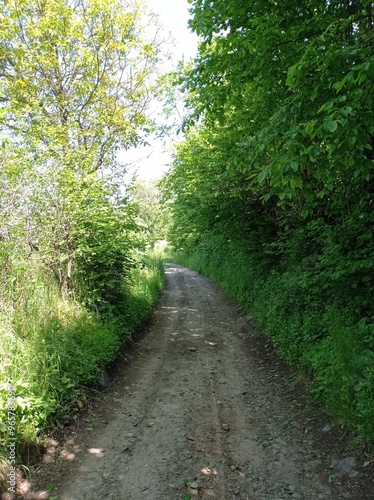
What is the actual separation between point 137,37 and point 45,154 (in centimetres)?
493

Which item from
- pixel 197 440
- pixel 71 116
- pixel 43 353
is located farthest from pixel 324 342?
pixel 71 116

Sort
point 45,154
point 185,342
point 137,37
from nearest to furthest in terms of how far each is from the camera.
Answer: point 45,154 < point 185,342 < point 137,37

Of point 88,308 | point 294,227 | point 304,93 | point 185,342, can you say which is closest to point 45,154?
point 88,308

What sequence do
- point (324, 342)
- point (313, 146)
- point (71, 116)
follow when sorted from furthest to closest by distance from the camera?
point (71, 116), point (324, 342), point (313, 146)

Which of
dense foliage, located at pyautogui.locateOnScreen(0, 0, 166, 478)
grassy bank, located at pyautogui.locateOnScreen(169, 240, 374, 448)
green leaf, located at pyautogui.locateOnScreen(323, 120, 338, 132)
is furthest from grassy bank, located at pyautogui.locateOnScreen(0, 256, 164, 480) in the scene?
green leaf, located at pyautogui.locateOnScreen(323, 120, 338, 132)

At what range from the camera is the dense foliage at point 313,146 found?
11.1ft

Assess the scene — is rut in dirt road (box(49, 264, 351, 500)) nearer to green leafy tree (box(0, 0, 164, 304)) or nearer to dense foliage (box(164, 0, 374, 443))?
dense foliage (box(164, 0, 374, 443))

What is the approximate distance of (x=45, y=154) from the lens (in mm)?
6047

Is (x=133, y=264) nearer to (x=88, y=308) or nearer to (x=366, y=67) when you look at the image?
(x=88, y=308)

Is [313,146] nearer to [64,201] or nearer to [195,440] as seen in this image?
[195,440]

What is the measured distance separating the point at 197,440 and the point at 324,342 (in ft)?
7.70

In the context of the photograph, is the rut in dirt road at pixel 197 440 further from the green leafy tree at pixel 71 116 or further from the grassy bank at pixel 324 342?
the green leafy tree at pixel 71 116

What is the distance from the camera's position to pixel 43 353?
4.72 m

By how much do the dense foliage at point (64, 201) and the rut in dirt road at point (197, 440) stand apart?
0.77m
